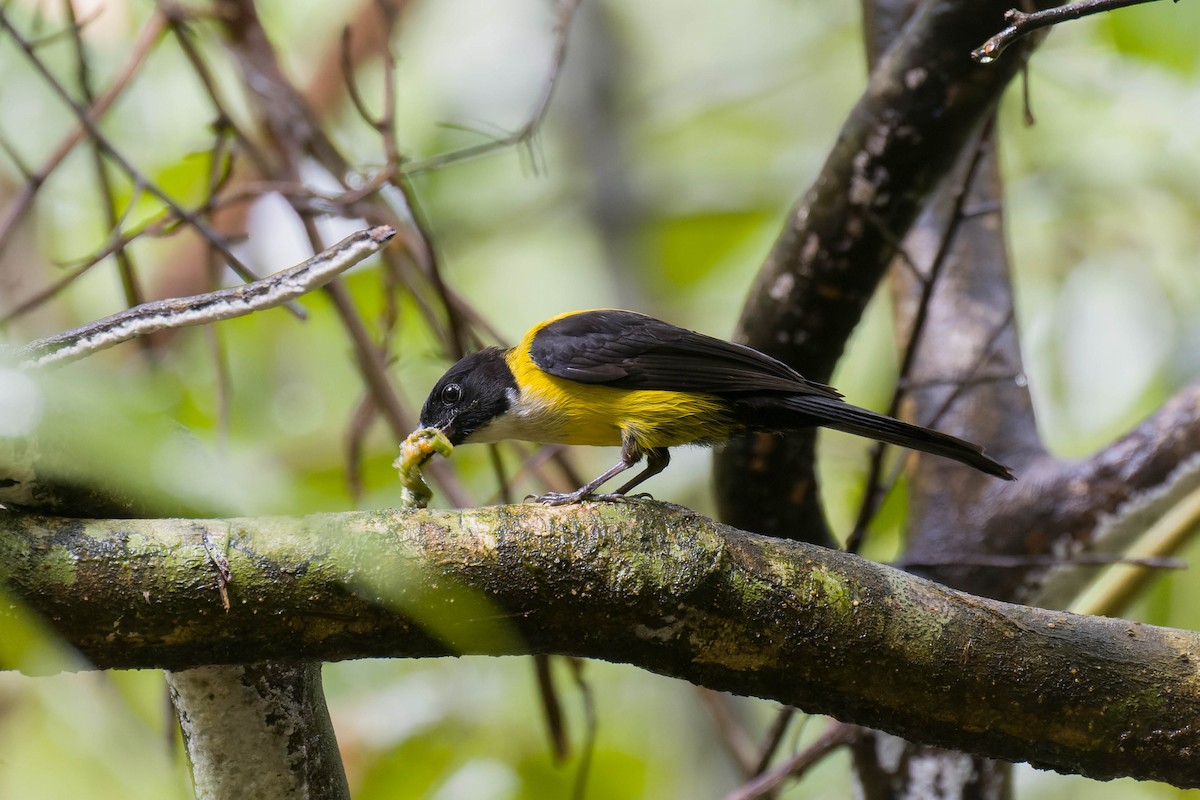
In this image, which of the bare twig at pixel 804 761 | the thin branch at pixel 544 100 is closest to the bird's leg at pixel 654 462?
the bare twig at pixel 804 761

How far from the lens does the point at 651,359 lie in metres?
3.04

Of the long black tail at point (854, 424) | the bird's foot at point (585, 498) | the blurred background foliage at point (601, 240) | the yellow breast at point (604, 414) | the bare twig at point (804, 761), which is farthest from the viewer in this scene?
the blurred background foliage at point (601, 240)

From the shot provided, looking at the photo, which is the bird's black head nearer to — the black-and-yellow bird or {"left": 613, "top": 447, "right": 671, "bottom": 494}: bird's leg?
the black-and-yellow bird

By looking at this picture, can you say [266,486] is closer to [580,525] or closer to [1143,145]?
[580,525]

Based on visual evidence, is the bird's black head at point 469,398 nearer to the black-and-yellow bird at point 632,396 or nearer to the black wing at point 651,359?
the black-and-yellow bird at point 632,396

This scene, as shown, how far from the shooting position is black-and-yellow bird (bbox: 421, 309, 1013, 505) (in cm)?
281

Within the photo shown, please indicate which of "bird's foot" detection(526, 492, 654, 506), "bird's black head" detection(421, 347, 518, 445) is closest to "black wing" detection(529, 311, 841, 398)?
"bird's black head" detection(421, 347, 518, 445)

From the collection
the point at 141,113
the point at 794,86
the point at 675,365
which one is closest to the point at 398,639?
the point at 675,365

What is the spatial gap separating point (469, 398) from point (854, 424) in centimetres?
118

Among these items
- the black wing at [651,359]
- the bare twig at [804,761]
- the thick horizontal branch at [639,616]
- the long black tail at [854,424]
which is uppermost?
the black wing at [651,359]

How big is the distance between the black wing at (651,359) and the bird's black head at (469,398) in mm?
172

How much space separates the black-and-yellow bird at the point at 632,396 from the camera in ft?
9.23

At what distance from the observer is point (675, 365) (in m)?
3.00

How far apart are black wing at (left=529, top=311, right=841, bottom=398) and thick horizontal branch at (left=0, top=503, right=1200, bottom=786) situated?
81 cm
